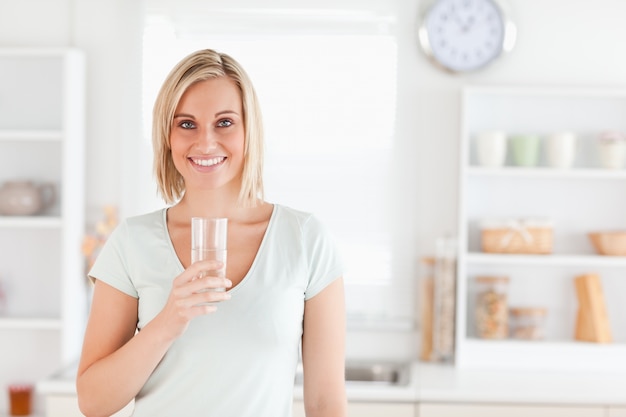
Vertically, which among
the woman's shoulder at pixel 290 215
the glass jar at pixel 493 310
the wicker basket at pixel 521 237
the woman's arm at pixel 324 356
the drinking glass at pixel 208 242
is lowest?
the glass jar at pixel 493 310

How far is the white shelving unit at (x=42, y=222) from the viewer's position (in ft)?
11.6

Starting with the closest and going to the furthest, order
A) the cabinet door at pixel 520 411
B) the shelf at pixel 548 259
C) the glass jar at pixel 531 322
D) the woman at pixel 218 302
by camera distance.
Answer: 1. the woman at pixel 218 302
2. the cabinet door at pixel 520 411
3. the shelf at pixel 548 259
4. the glass jar at pixel 531 322

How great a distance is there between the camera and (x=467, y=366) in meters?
3.53

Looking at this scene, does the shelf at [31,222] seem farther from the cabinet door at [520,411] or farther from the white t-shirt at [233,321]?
the white t-shirt at [233,321]

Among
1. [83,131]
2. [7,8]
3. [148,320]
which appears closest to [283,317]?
[148,320]

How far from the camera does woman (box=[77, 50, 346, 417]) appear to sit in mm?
1455

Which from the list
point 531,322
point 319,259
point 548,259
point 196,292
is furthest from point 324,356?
point 531,322

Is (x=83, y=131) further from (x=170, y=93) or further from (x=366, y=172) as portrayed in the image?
(x=170, y=93)

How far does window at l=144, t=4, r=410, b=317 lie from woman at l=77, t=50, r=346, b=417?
6.97 ft

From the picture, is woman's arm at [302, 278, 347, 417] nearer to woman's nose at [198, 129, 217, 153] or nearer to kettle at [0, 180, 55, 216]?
woman's nose at [198, 129, 217, 153]

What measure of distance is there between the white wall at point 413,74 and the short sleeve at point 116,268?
2256mm

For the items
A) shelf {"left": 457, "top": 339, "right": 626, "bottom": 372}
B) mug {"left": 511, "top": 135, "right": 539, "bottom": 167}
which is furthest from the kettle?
mug {"left": 511, "top": 135, "right": 539, "bottom": 167}

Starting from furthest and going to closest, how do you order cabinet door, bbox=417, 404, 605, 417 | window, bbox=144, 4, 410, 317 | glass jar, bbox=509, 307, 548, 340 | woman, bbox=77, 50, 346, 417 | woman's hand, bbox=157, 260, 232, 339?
window, bbox=144, 4, 410, 317 < glass jar, bbox=509, 307, 548, 340 < cabinet door, bbox=417, 404, 605, 417 < woman, bbox=77, 50, 346, 417 < woman's hand, bbox=157, 260, 232, 339

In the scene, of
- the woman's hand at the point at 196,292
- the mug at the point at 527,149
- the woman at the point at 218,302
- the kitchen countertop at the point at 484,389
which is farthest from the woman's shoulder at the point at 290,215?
the mug at the point at 527,149
